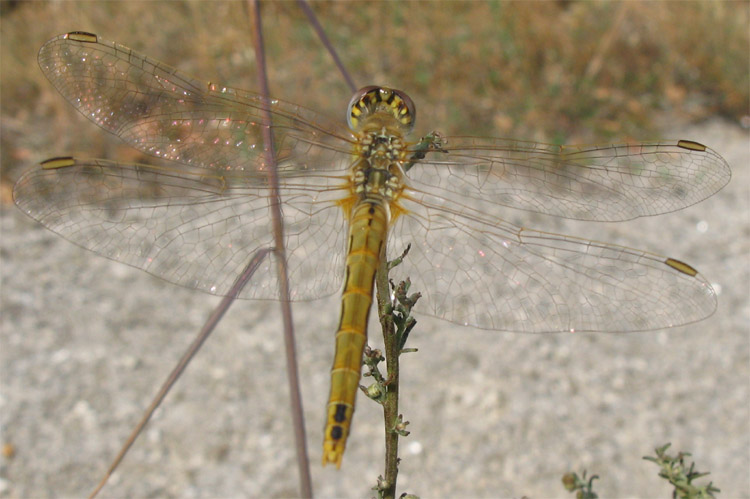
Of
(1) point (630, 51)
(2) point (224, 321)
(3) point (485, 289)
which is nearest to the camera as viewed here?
(3) point (485, 289)

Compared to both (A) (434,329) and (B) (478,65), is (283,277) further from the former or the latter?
(B) (478,65)

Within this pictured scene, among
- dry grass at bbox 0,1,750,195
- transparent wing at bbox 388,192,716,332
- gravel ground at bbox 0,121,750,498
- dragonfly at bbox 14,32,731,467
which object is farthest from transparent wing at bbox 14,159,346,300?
dry grass at bbox 0,1,750,195

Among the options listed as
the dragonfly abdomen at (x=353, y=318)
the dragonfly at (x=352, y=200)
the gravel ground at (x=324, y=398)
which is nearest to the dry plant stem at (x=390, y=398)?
the dragonfly abdomen at (x=353, y=318)

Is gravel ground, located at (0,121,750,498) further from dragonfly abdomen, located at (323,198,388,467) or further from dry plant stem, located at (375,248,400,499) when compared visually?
dry plant stem, located at (375,248,400,499)

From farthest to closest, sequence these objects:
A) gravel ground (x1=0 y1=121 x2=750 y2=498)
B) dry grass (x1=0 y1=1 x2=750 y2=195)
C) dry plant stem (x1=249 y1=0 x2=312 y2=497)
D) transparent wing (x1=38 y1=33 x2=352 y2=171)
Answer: dry grass (x1=0 y1=1 x2=750 y2=195), gravel ground (x1=0 y1=121 x2=750 y2=498), transparent wing (x1=38 y1=33 x2=352 y2=171), dry plant stem (x1=249 y1=0 x2=312 y2=497)

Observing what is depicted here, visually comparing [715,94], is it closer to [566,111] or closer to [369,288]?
[566,111]

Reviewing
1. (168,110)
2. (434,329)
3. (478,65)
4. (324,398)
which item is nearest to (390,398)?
(168,110)

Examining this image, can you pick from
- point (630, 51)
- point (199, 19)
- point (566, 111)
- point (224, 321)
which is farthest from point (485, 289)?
point (199, 19)
